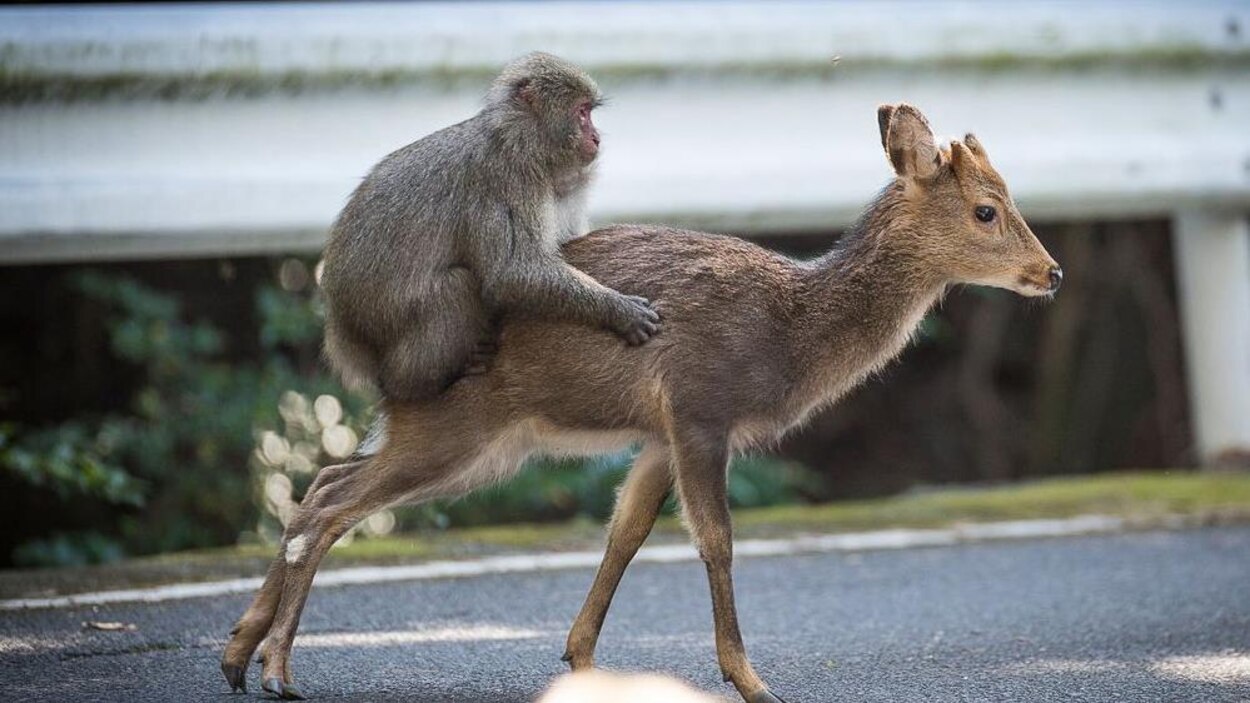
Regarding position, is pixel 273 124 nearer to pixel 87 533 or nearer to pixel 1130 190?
pixel 87 533

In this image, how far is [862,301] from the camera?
4.96 metres

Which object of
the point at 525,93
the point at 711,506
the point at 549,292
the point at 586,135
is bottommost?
the point at 711,506

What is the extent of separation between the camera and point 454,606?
5480 millimetres

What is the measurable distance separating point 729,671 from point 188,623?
1.65 metres

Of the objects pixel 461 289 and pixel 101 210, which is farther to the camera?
pixel 101 210

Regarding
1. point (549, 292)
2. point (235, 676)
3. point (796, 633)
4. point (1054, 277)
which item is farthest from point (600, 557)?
point (235, 676)

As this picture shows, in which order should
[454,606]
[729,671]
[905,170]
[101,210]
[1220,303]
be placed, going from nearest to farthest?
[729,671] < [905,170] < [454,606] < [101,210] < [1220,303]

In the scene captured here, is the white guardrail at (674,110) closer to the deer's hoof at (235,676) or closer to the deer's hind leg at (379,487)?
the deer's hind leg at (379,487)

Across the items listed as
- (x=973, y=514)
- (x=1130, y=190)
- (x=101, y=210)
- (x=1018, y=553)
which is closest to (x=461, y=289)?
(x=101, y=210)

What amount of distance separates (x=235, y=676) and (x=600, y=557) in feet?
6.70

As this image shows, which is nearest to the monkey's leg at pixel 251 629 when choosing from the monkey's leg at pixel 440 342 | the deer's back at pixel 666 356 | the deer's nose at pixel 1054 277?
the monkey's leg at pixel 440 342

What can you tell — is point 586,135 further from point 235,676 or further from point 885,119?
point 235,676

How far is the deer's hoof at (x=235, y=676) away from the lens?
14.4 ft

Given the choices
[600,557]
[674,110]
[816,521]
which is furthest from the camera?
[674,110]
